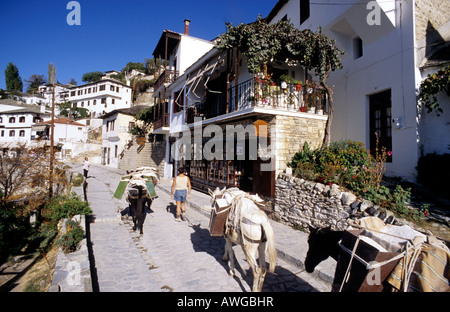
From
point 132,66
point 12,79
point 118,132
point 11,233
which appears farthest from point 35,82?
point 11,233

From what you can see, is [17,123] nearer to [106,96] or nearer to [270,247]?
[106,96]

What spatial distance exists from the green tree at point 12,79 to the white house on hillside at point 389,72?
8978 cm

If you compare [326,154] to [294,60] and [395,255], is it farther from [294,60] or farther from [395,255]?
[395,255]

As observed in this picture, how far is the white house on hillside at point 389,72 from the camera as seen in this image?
25.3 feet

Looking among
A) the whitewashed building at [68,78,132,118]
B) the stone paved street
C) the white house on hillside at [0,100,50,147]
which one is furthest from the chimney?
the white house on hillside at [0,100,50,147]

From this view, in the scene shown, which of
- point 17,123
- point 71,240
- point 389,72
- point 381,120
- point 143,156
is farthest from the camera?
point 17,123

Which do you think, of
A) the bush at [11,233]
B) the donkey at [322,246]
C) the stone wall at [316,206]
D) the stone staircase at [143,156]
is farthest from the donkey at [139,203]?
the stone staircase at [143,156]

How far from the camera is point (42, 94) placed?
238ft

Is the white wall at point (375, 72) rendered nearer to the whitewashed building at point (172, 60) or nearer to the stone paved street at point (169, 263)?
the stone paved street at point (169, 263)

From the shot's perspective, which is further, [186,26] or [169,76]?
[186,26]

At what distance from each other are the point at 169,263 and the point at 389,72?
10157mm

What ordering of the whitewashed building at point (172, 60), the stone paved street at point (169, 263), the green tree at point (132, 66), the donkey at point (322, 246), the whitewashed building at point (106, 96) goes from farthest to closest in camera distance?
the green tree at point (132, 66) → the whitewashed building at point (106, 96) → the whitewashed building at point (172, 60) → the stone paved street at point (169, 263) → the donkey at point (322, 246)

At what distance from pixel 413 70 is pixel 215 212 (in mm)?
8518

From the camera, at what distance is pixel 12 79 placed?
6881cm
